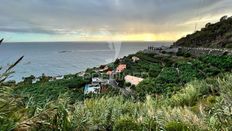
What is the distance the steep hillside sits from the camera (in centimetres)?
5288

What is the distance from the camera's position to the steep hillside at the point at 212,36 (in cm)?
5288

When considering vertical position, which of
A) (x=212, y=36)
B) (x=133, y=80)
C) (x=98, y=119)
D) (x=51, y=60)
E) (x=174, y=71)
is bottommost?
(x=51, y=60)

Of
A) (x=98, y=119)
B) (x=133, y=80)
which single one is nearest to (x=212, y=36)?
(x=133, y=80)

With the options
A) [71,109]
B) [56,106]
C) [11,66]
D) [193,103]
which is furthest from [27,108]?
[193,103]

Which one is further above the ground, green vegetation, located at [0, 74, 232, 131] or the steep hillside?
green vegetation, located at [0, 74, 232, 131]

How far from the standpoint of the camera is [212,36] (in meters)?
58.6

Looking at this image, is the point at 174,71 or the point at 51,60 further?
the point at 51,60

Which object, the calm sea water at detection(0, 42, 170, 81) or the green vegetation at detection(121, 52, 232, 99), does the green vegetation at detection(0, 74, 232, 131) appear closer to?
the calm sea water at detection(0, 42, 170, 81)

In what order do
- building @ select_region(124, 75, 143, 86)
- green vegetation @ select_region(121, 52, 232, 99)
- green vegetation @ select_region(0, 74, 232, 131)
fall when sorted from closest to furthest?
green vegetation @ select_region(0, 74, 232, 131) < green vegetation @ select_region(121, 52, 232, 99) < building @ select_region(124, 75, 143, 86)

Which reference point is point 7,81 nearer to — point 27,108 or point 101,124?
point 27,108

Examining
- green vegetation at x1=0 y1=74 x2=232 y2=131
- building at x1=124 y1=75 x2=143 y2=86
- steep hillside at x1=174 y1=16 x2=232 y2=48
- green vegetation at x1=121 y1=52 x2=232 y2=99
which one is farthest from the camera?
steep hillside at x1=174 y1=16 x2=232 y2=48

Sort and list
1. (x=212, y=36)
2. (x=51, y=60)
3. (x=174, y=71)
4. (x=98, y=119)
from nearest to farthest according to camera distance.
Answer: (x=98, y=119) < (x=174, y=71) < (x=212, y=36) < (x=51, y=60)

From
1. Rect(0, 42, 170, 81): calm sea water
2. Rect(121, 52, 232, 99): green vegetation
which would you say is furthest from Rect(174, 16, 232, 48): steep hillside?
Rect(0, 42, 170, 81): calm sea water

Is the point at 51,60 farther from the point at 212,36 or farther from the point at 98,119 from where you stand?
the point at 98,119
